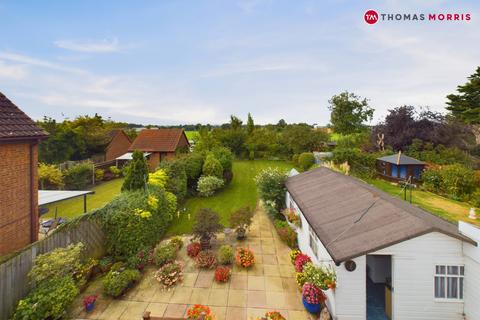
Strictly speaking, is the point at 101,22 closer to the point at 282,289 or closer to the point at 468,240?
the point at 282,289

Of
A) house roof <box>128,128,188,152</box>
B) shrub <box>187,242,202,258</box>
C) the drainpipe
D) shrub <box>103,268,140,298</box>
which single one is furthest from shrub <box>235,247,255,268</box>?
house roof <box>128,128,188,152</box>

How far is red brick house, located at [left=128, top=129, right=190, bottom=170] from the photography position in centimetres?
2770

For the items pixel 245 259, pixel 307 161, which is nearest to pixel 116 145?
pixel 307 161

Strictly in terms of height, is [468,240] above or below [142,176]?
below

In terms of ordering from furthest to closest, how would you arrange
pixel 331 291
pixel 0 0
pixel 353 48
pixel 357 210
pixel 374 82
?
pixel 374 82 < pixel 353 48 < pixel 0 0 < pixel 357 210 < pixel 331 291

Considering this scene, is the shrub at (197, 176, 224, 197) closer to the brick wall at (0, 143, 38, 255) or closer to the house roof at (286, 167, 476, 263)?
the house roof at (286, 167, 476, 263)

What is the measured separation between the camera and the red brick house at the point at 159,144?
27703mm

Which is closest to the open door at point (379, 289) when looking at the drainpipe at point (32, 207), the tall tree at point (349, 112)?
the drainpipe at point (32, 207)

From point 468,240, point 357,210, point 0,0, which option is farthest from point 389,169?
point 0,0

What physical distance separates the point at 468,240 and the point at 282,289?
18.9ft

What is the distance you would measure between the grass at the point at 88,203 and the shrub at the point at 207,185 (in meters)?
7.11

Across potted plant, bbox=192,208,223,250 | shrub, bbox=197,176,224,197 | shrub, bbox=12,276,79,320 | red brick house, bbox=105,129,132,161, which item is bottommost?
shrub, bbox=12,276,79,320

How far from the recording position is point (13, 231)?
8.00 m

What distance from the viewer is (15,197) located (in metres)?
8.09
